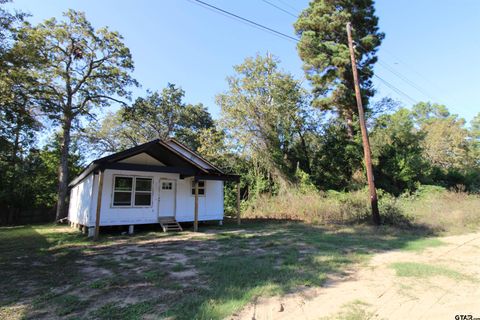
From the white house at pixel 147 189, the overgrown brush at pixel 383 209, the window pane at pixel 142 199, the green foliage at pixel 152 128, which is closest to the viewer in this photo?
the white house at pixel 147 189

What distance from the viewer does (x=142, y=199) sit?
455 inches

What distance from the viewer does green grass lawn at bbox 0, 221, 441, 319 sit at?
11.5 ft

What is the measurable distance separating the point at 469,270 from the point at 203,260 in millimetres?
5128

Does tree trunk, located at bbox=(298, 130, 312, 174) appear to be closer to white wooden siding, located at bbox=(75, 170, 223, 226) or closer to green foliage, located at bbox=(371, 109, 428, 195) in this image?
green foliage, located at bbox=(371, 109, 428, 195)

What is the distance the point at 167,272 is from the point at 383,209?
10.4 m

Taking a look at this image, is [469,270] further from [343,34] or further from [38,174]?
[38,174]

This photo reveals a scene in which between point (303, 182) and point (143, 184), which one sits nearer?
point (143, 184)

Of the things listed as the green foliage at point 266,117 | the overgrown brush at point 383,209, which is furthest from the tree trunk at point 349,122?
the overgrown brush at point 383,209

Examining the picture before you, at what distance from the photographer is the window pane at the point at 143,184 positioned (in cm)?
1151

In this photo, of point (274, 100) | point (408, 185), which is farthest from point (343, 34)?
point (408, 185)

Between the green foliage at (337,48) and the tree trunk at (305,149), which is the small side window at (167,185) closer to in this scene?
the tree trunk at (305,149)

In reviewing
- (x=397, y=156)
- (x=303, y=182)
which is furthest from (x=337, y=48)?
(x=303, y=182)

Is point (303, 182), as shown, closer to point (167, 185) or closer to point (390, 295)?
point (167, 185)

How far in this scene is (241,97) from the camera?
68.0ft
